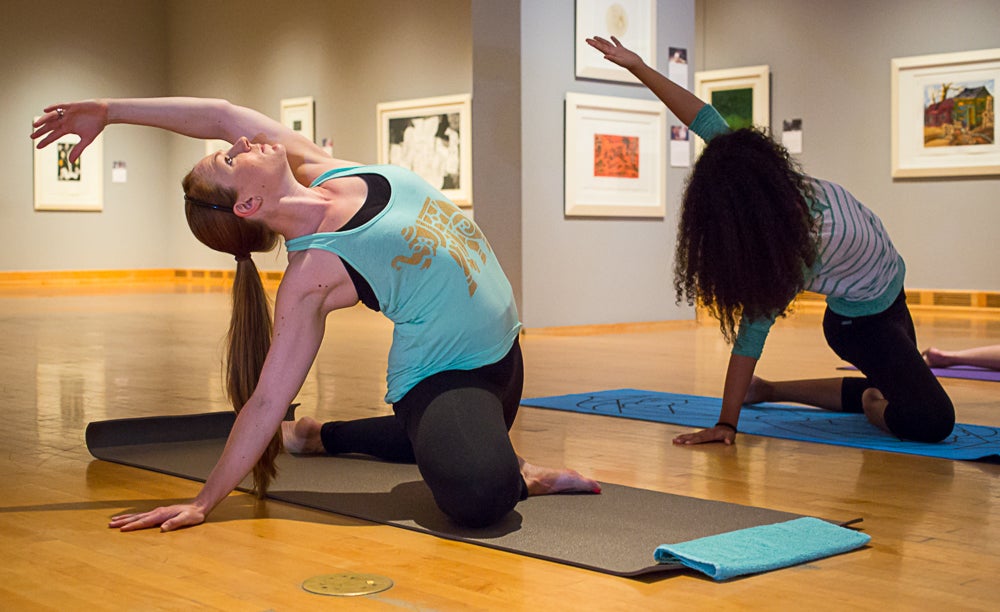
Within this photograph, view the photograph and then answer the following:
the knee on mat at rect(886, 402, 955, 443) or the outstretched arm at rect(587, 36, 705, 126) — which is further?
the knee on mat at rect(886, 402, 955, 443)

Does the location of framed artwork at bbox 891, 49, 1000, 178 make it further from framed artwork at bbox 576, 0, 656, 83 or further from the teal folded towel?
the teal folded towel

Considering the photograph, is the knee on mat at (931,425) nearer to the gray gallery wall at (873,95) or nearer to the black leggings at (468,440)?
the black leggings at (468,440)

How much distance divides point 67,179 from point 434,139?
5174mm

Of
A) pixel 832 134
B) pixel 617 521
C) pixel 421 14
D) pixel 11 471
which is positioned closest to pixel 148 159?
pixel 421 14

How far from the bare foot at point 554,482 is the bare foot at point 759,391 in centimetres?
172

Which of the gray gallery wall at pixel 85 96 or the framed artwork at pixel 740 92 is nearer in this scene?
the framed artwork at pixel 740 92

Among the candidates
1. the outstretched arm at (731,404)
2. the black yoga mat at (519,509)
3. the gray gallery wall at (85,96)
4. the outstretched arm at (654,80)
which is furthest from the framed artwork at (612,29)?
the gray gallery wall at (85,96)

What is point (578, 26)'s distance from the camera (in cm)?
762

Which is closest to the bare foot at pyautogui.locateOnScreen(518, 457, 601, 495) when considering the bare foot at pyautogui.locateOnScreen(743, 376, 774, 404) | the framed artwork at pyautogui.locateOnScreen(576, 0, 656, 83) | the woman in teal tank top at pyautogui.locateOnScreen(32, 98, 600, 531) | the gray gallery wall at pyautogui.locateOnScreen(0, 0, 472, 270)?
the woman in teal tank top at pyautogui.locateOnScreen(32, 98, 600, 531)

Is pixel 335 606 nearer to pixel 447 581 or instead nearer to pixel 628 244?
pixel 447 581

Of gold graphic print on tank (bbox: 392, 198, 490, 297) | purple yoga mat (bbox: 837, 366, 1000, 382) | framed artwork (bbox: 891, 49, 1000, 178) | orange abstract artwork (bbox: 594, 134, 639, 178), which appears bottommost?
purple yoga mat (bbox: 837, 366, 1000, 382)

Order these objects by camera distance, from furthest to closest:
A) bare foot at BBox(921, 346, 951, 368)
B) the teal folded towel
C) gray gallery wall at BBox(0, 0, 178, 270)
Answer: gray gallery wall at BBox(0, 0, 178, 270) < bare foot at BBox(921, 346, 951, 368) < the teal folded towel

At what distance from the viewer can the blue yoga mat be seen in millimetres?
3420

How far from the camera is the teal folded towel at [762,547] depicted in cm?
206
